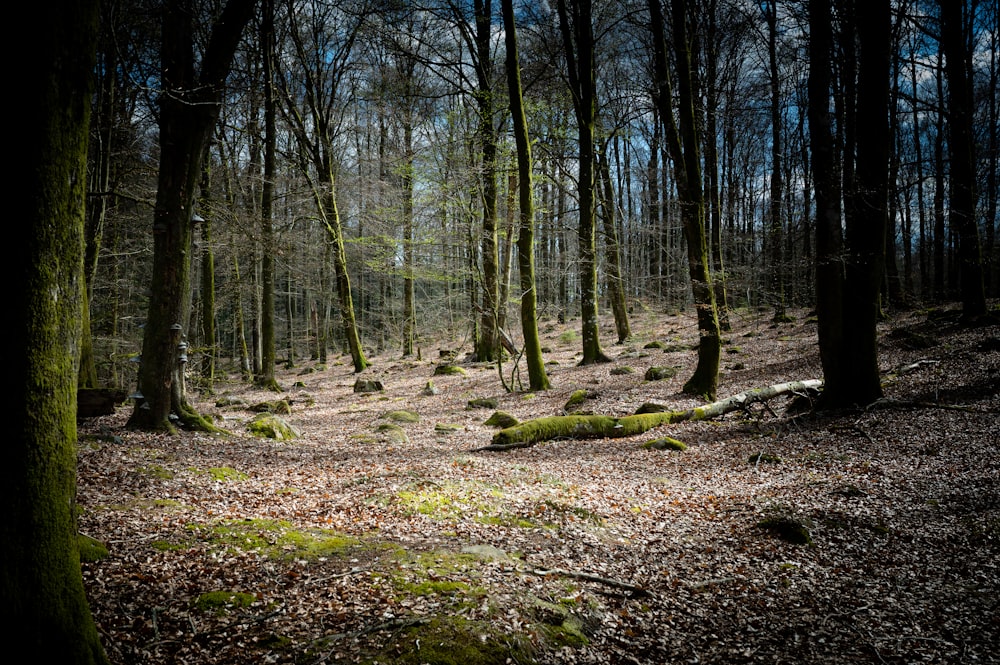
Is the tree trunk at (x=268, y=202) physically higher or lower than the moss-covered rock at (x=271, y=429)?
higher

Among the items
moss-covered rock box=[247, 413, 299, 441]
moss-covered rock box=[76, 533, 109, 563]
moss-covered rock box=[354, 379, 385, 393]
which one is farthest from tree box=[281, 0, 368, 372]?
moss-covered rock box=[76, 533, 109, 563]

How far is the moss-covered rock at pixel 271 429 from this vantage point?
9.31 metres

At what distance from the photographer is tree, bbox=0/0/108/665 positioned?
80.6 inches

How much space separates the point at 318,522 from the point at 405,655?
96.7 inches

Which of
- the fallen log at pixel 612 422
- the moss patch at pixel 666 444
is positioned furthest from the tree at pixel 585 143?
the moss patch at pixel 666 444

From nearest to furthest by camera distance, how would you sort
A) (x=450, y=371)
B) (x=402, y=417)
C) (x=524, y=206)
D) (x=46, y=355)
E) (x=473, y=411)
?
(x=46, y=355) → (x=402, y=417) → (x=473, y=411) → (x=524, y=206) → (x=450, y=371)

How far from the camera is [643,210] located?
33219 mm

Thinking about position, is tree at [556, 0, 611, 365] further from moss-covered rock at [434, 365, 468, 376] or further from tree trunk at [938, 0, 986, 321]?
tree trunk at [938, 0, 986, 321]

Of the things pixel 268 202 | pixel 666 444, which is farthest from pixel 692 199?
pixel 268 202

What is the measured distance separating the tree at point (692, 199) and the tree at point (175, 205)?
8049 mm

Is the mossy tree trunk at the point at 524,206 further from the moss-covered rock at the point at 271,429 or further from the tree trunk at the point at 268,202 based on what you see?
the tree trunk at the point at 268,202

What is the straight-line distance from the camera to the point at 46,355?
2156 mm

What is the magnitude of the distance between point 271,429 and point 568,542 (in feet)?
21.4

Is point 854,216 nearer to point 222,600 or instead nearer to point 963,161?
point 963,161
